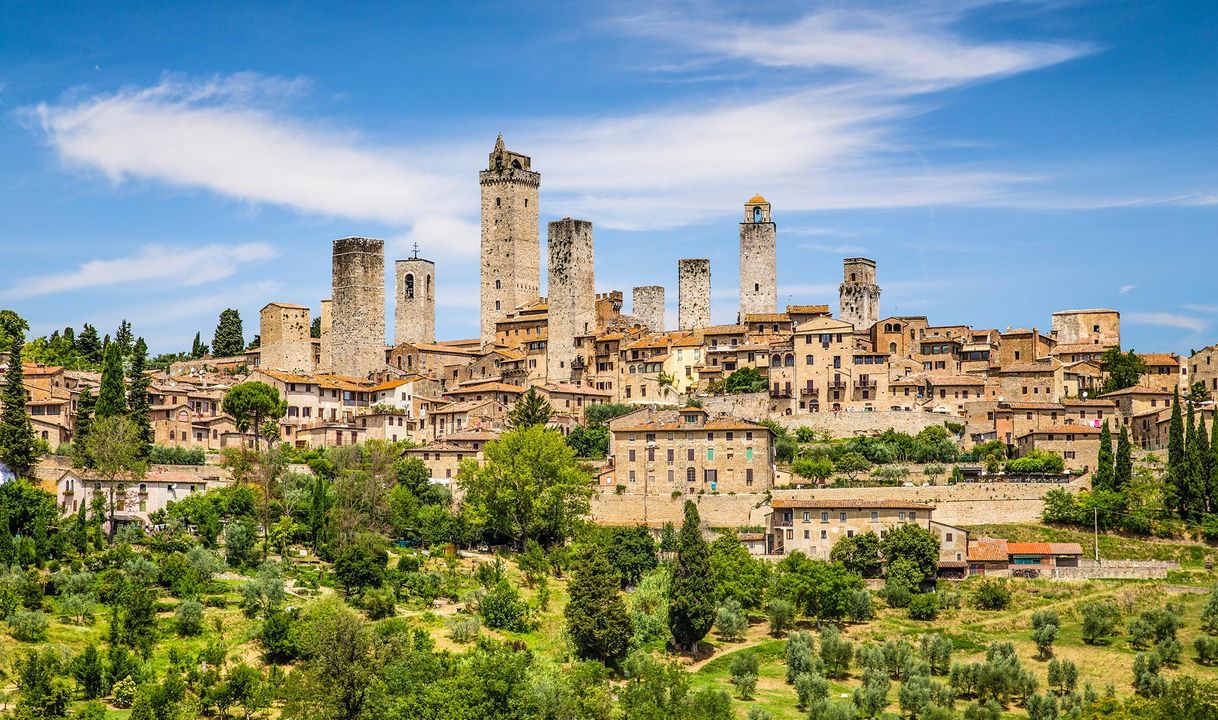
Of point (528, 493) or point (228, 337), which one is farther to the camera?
point (228, 337)

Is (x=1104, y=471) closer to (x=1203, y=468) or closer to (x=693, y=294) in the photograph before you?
(x=1203, y=468)

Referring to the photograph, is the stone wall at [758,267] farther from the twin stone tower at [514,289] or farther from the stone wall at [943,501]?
the stone wall at [943,501]

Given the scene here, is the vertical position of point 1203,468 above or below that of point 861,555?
above

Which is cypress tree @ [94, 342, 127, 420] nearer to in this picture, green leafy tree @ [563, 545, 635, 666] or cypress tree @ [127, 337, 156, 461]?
cypress tree @ [127, 337, 156, 461]

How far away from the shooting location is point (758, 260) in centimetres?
9956

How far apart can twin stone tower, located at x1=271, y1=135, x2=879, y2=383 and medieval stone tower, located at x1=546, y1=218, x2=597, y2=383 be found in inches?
2.3

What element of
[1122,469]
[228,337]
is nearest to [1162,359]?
[1122,469]

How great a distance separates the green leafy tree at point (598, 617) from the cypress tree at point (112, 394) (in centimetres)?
2371

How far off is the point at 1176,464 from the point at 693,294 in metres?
39.7

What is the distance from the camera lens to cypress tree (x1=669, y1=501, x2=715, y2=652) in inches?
2185

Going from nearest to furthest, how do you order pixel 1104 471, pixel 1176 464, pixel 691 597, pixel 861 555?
pixel 691 597 → pixel 861 555 → pixel 1176 464 → pixel 1104 471

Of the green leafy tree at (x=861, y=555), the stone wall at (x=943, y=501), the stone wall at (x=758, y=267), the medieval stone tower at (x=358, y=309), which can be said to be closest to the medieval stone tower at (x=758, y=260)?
the stone wall at (x=758, y=267)

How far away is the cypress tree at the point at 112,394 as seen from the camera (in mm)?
67750

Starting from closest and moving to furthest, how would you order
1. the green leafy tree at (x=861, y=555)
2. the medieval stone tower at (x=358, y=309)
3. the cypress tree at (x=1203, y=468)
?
the green leafy tree at (x=861, y=555), the cypress tree at (x=1203, y=468), the medieval stone tower at (x=358, y=309)
